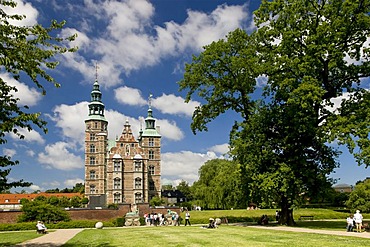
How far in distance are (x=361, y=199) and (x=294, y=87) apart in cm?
3288

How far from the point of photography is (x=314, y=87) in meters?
21.2

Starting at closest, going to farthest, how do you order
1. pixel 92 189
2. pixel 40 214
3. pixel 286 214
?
1. pixel 286 214
2. pixel 40 214
3. pixel 92 189

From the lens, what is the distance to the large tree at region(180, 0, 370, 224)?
71.4 feet

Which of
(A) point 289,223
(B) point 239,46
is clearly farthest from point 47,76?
(A) point 289,223

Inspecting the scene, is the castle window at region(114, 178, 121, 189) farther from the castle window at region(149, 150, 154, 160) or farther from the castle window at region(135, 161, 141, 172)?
the castle window at region(149, 150, 154, 160)

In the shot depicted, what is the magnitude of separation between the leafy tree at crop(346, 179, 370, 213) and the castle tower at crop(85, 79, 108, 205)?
44129 mm

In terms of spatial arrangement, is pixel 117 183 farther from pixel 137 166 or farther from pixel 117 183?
pixel 137 166

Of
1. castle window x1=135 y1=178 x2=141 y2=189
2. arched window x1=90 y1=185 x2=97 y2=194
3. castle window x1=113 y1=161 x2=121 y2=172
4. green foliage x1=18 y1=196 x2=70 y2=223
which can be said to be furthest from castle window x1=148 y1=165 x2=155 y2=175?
green foliage x1=18 y1=196 x2=70 y2=223

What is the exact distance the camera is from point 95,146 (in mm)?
75000

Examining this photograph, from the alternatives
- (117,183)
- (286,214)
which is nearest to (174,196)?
(117,183)

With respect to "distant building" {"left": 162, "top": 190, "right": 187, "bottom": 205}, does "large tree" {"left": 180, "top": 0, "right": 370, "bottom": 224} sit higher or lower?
higher

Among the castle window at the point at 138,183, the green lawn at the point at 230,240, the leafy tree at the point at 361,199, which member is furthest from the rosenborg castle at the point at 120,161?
the green lawn at the point at 230,240

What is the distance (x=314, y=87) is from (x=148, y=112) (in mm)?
61995

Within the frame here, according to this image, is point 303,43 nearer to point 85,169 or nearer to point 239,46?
point 239,46
